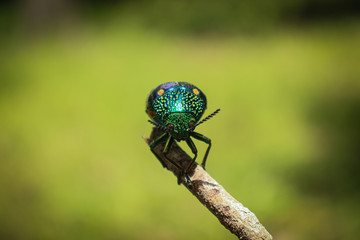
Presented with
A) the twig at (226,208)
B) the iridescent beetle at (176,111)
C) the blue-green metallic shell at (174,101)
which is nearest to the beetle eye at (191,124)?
the iridescent beetle at (176,111)

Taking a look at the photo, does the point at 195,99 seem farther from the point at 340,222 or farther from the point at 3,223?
the point at 3,223

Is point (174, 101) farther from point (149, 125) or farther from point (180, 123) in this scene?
point (149, 125)

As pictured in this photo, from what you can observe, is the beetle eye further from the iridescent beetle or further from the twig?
the twig

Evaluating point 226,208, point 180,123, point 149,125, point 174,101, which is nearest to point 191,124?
point 180,123

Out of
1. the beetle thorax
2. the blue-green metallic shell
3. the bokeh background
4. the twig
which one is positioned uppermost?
the bokeh background

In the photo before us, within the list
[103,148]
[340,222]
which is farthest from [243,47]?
[340,222]

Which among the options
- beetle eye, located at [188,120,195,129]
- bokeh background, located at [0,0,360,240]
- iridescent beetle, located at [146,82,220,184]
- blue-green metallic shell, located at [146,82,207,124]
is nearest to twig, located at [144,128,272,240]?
Answer: iridescent beetle, located at [146,82,220,184]

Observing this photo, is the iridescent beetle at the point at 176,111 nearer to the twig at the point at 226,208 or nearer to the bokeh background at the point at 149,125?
the twig at the point at 226,208
